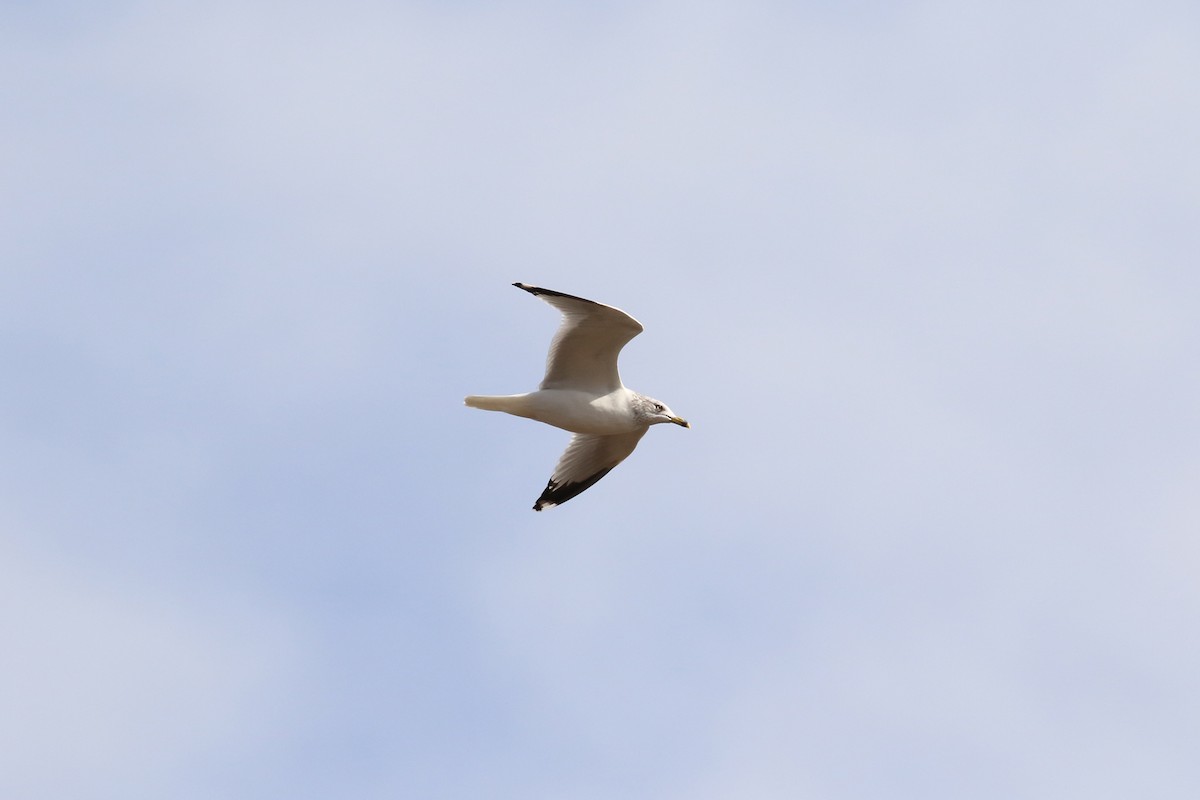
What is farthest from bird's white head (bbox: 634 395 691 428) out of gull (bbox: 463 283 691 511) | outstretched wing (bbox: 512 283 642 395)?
outstretched wing (bbox: 512 283 642 395)

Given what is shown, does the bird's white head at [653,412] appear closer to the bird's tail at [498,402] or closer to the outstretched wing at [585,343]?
the outstretched wing at [585,343]

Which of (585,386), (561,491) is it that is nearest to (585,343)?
(585,386)

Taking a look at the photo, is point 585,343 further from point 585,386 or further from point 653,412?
point 653,412

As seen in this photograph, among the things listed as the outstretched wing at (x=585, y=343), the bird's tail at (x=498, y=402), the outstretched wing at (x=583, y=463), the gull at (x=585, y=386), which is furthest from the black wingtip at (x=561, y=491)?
the bird's tail at (x=498, y=402)

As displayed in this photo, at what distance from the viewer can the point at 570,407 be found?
1680 centimetres

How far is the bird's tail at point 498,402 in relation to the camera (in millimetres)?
16609

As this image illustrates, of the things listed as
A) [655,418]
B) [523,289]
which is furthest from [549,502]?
[523,289]

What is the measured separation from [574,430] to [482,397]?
3.66 ft

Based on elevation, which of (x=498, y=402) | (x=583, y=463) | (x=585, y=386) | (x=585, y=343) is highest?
(x=583, y=463)

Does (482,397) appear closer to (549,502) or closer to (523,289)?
(523,289)

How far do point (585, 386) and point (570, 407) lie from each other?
1.16ft

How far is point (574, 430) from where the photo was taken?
17.2 meters

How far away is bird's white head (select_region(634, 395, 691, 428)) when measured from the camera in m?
17.6

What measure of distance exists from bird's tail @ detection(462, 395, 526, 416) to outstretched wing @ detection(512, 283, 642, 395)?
0.39m
